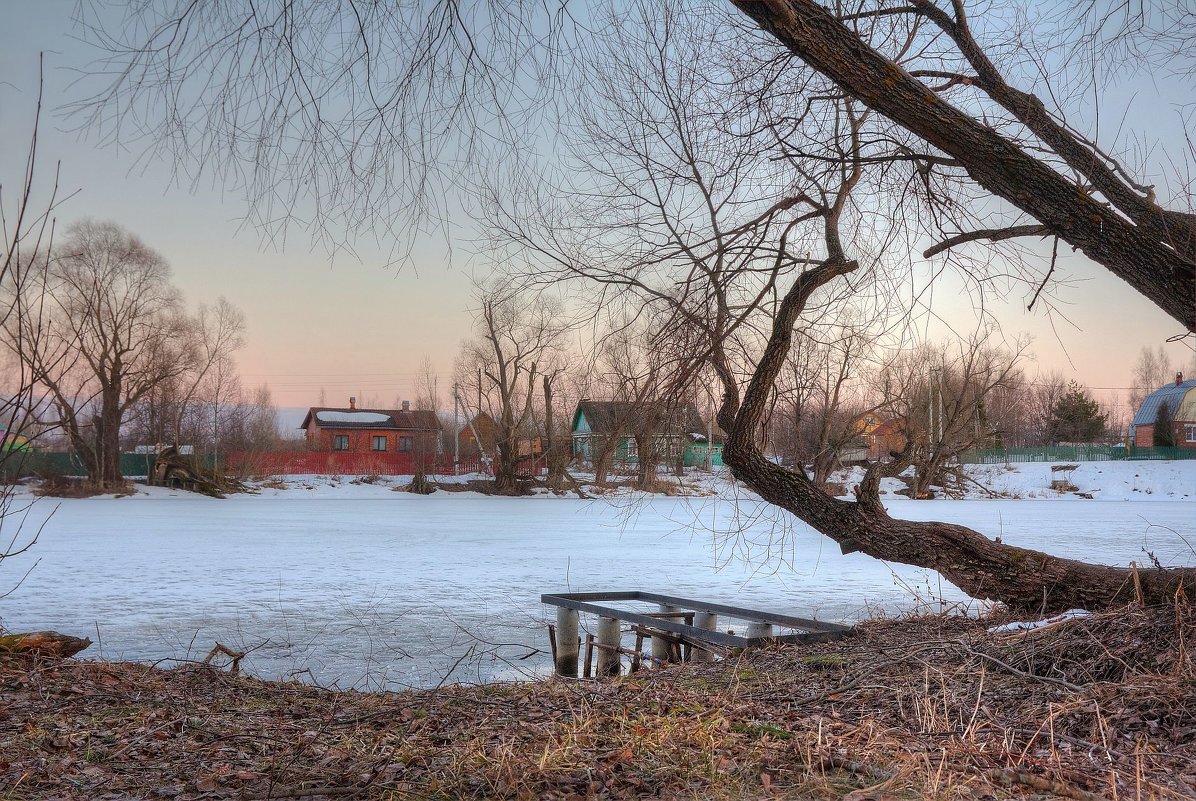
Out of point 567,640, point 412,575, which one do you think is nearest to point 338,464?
point 412,575

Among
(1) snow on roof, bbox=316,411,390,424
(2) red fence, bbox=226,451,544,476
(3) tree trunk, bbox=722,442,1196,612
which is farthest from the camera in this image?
(1) snow on roof, bbox=316,411,390,424

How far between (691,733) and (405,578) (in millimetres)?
11194

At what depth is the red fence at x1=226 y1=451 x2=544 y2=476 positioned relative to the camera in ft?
155

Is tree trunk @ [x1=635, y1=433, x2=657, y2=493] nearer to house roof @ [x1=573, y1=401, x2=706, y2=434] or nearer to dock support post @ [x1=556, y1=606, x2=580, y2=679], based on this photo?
house roof @ [x1=573, y1=401, x2=706, y2=434]

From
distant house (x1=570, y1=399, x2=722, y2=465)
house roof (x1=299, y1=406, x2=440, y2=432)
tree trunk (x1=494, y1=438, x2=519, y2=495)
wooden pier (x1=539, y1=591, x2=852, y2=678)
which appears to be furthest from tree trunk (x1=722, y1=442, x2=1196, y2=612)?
house roof (x1=299, y1=406, x2=440, y2=432)

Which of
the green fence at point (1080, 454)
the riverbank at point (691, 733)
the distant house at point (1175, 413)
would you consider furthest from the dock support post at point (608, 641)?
the distant house at point (1175, 413)

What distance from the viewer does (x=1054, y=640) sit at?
15.9 ft

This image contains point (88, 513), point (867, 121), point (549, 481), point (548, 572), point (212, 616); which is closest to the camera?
point (867, 121)

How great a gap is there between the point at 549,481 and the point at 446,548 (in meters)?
25.2

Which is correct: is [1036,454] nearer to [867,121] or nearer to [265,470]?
[265,470]

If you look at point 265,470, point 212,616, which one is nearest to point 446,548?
point 212,616

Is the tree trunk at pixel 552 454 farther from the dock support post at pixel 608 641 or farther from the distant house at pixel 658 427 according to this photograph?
the distant house at pixel 658 427

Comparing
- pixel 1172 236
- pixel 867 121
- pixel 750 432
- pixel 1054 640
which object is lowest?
pixel 1054 640

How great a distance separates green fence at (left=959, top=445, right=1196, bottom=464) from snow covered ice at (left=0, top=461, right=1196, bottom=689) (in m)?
21.3
